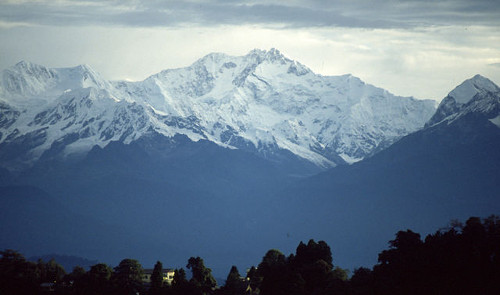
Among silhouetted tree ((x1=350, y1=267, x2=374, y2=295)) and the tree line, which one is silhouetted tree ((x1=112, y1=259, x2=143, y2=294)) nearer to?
the tree line

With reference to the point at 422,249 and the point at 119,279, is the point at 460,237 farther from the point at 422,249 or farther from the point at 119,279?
the point at 119,279

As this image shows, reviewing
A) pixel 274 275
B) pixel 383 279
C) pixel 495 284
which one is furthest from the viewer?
pixel 274 275

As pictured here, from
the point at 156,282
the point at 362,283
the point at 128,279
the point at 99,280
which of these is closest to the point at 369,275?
the point at 362,283

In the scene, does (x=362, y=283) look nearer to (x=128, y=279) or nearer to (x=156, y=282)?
(x=156, y=282)

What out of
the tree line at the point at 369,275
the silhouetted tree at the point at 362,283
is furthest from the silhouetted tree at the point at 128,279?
the silhouetted tree at the point at 362,283

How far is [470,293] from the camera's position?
490 ft

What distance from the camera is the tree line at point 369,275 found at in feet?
509

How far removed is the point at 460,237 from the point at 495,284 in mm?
18580

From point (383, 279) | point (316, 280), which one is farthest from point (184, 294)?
point (383, 279)

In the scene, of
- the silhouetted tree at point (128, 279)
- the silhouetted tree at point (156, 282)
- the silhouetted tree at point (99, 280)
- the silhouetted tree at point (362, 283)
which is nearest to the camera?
the silhouetted tree at point (362, 283)

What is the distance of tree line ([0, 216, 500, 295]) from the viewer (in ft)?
509

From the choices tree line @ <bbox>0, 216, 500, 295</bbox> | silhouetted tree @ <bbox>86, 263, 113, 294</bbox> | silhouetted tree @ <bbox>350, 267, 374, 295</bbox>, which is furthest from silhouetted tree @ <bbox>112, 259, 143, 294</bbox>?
silhouetted tree @ <bbox>350, 267, 374, 295</bbox>

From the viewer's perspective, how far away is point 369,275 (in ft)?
563

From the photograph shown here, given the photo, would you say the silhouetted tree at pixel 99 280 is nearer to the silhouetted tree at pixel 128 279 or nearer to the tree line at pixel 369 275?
the tree line at pixel 369 275
